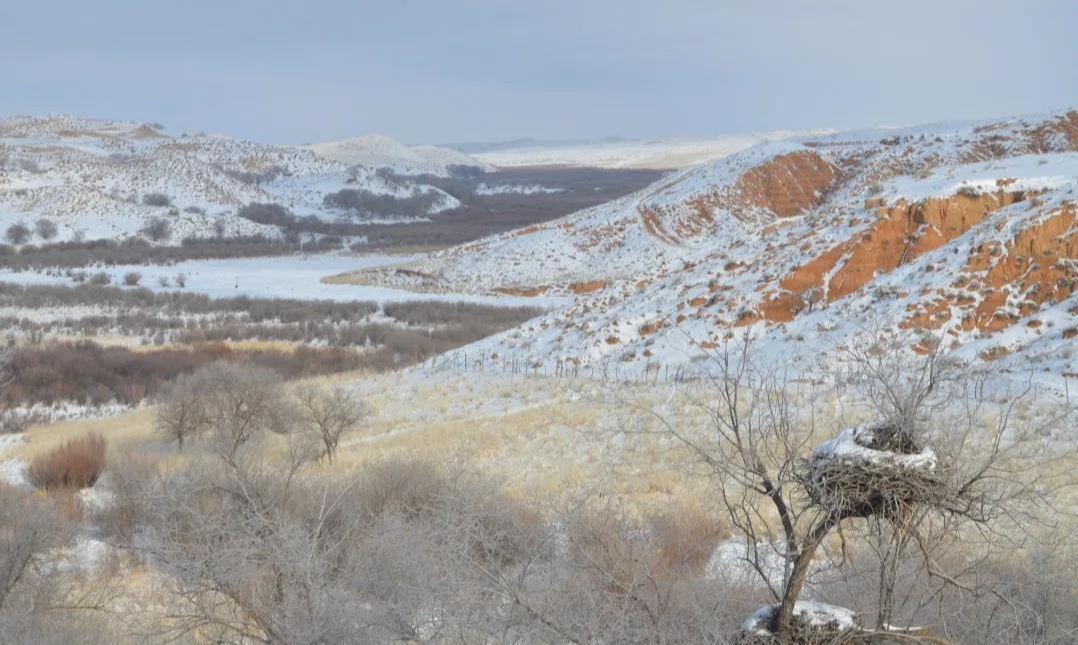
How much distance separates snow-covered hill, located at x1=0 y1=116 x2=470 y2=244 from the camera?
78250mm

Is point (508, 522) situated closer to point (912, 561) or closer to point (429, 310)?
point (912, 561)

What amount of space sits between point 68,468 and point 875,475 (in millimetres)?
13508

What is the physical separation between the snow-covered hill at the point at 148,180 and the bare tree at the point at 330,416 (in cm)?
6493

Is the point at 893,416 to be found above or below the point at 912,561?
above

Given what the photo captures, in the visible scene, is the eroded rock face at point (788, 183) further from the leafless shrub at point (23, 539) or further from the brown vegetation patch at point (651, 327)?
the leafless shrub at point (23, 539)

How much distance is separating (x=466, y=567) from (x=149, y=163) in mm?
113690

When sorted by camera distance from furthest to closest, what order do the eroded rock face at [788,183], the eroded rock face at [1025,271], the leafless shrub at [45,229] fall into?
the leafless shrub at [45,229], the eroded rock face at [788,183], the eroded rock face at [1025,271]

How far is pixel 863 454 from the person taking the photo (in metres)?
3.69

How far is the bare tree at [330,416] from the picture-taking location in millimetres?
14203

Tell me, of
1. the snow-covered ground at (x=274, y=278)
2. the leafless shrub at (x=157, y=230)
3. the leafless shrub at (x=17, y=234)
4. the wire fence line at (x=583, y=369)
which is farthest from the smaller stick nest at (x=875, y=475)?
the leafless shrub at (x=157, y=230)

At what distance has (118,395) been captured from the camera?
22656 mm

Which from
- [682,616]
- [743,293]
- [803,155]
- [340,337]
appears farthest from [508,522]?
[803,155]

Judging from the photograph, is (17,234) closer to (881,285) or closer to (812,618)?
(881,285)

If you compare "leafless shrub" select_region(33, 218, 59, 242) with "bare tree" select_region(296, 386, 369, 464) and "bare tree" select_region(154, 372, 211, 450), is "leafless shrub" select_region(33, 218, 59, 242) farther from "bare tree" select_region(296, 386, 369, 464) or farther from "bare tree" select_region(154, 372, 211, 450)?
"bare tree" select_region(296, 386, 369, 464)
